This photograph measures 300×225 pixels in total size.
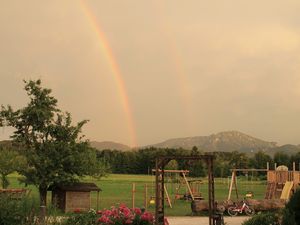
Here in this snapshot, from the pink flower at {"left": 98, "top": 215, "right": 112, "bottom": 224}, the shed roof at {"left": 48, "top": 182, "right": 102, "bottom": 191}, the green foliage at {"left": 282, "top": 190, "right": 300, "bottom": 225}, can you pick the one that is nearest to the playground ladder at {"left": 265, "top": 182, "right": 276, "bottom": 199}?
the shed roof at {"left": 48, "top": 182, "right": 102, "bottom": 191}

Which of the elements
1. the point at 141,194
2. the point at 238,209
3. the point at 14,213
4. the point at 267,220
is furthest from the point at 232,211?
the point at 141,194

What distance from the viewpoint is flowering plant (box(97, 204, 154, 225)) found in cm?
1453

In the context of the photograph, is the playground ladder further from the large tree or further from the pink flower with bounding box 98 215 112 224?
the pink flower with bounding box 98 215 112 224

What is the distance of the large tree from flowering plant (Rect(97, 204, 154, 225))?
13244mm

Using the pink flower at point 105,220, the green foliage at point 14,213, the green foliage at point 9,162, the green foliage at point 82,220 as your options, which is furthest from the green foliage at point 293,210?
the green foliage at point 9,162

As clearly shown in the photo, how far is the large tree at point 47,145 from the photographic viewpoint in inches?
1094

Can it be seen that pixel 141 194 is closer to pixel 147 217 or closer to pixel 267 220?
pixel 267 220

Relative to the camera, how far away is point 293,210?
1177 centimetres

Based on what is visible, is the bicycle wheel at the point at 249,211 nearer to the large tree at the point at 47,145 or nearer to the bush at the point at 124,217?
the large tree at the point at 47,145

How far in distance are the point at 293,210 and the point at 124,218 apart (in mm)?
5077

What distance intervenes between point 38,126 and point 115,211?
→ 15.5 m

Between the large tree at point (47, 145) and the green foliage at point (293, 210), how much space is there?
17.6 m

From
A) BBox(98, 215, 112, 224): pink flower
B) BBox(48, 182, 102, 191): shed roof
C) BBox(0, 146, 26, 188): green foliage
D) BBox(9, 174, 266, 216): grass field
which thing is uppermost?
BBox(0, 146, 26, 188): green foliage

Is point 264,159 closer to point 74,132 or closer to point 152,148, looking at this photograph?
point 152,148
